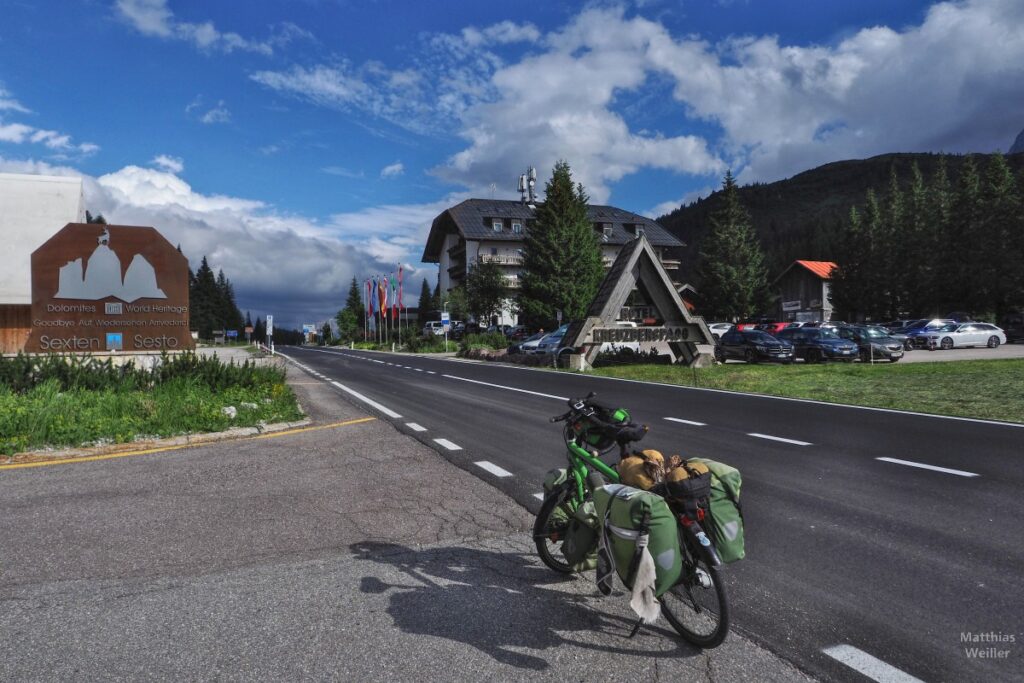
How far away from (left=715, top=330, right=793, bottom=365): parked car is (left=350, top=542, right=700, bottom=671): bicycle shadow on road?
25864mm

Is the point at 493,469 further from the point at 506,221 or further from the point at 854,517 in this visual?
the point at 506,221

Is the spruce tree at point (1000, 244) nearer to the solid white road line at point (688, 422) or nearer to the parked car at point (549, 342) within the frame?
the parked car at point (549, 342)

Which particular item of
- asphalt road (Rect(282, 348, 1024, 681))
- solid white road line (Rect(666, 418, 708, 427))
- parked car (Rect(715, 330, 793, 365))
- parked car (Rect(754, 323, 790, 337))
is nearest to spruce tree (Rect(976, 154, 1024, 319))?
parked car (Rect(754, 323, 790, 337))

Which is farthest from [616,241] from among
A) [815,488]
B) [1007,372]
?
[815,488]

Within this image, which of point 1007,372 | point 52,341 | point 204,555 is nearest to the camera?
point 204,555

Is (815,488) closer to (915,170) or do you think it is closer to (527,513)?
(527,513)

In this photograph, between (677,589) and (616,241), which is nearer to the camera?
(677,589)

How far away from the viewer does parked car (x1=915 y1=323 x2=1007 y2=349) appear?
3728cm

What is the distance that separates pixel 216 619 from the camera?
3385mm

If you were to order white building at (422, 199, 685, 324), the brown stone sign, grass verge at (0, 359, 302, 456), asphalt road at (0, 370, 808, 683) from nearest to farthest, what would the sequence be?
asphalt road at (0, 370, 808, 683) → grass verge at (0, 359, 302, 456) → the brown stone sign → white building at (422, 199, 685, 324)

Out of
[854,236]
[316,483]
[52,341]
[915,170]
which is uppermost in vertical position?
[915,170]

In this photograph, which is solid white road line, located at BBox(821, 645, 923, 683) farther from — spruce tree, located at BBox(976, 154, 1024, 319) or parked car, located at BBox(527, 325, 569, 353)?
spruce tree, located at BBox(976, 154, 1024, 319)

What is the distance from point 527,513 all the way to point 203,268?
129857mm

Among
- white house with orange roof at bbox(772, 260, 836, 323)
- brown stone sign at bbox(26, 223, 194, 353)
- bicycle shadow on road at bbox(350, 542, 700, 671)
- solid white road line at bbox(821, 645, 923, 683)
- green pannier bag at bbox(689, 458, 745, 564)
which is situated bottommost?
bicycle shadow on road at bbox(350, 542, 700, 671)
